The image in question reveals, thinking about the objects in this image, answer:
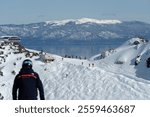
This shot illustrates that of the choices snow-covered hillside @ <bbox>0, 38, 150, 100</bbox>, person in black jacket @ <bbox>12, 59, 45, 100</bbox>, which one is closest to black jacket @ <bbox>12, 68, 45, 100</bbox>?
person in black jacket @ <bbox>12, 59, 45, 100</bbox>

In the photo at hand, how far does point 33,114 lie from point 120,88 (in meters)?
69.5

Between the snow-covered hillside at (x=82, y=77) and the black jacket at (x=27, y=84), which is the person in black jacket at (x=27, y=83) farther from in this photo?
the snow-covered hillside at (x=82, y=77)

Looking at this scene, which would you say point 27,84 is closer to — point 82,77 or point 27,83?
point 27,83

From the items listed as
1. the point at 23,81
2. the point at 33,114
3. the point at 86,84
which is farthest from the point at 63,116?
the point at 86,84

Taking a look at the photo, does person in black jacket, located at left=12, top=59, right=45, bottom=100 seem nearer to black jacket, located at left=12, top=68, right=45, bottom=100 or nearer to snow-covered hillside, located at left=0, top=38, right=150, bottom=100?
black jacket, located at left=12, top=68, right=45, bottom=100

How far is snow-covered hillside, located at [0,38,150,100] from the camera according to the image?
7753 cm

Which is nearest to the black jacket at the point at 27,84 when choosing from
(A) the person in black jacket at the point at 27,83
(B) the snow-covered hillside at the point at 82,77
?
(A) the person in black jacket at the point at 27,83

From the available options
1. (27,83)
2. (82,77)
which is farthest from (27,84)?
(82,77)

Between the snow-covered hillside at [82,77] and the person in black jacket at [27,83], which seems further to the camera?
the snow-covered hillside at [82,77]

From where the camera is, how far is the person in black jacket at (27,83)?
36.8 ft

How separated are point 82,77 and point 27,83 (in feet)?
258

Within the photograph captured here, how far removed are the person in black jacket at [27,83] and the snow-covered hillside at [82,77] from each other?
6216cm

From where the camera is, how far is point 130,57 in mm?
122312

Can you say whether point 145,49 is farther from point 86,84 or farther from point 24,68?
point 24,68
